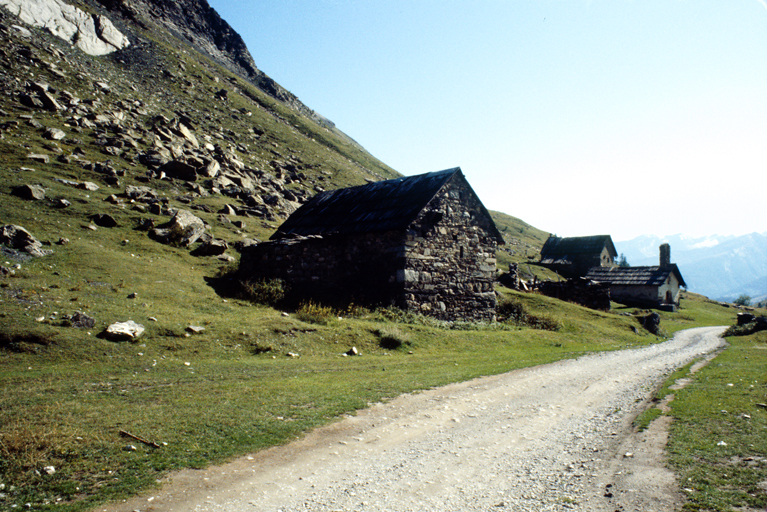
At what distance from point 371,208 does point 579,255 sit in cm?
4426

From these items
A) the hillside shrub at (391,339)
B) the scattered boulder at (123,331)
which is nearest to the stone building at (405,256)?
the hillside shrub at (391,339)

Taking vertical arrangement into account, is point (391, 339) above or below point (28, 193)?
below

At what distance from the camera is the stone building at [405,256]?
737 inches

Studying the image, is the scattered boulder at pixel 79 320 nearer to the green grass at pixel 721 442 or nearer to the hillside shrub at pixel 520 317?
the green grass at pixel 721 442

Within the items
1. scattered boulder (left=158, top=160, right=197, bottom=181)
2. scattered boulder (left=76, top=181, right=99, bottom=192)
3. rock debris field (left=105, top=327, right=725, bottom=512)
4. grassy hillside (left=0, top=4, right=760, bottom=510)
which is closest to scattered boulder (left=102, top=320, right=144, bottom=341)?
grassy hillside (left=0, top=4, right=760, bottom=510)

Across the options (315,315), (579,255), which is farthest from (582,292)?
(579,255)

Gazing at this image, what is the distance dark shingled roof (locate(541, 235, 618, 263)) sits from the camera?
55.6m

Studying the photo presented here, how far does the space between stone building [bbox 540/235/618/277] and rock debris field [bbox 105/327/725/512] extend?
168 ft

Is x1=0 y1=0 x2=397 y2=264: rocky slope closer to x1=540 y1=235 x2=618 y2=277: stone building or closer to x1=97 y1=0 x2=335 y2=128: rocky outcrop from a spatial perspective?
x1=97 y1=0 x2=335 y2=128: rocky outcrop

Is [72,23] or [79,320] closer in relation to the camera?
[79,320]

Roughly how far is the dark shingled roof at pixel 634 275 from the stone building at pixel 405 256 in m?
25.8

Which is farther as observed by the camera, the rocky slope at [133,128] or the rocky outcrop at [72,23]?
the rocky outcrop at [72,23]

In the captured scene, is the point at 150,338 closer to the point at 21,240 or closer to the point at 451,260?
the point at 21,240

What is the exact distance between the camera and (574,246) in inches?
2272
